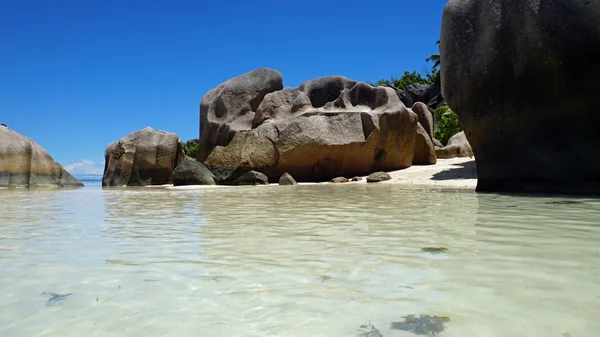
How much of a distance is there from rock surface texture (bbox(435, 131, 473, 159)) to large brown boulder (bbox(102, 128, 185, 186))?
1041 centimetres

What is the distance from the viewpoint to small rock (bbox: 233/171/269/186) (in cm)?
1343

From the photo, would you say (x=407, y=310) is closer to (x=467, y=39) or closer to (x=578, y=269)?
(x=578, y=269)

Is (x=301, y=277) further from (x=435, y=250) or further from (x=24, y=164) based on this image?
(x=24, y=164)

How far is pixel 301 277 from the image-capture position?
2225 mm

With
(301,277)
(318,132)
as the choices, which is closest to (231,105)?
(318,132)

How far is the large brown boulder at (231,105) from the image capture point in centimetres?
1667

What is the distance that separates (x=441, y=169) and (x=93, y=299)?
43.1 feet

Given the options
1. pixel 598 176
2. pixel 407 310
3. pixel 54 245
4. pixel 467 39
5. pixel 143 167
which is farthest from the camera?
pixel 143 167

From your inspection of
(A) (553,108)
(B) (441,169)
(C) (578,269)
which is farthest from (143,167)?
(C) (578,269)

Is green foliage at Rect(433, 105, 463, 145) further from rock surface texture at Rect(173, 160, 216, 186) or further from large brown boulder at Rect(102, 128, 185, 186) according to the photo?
rock surface texture at Rect(173, 160, 216, 186)

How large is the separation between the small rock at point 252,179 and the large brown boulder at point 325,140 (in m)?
1.02

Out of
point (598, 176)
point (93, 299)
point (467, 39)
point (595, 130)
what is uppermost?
point (467, 39)

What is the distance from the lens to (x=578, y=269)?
2211mm

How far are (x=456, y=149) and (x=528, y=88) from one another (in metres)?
11.9
